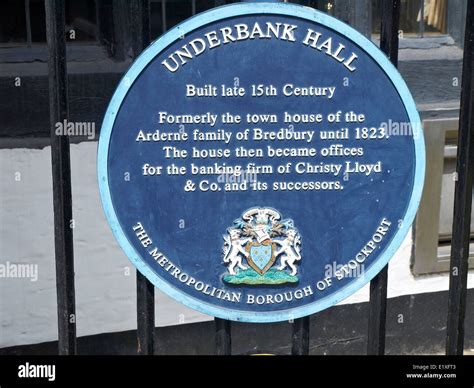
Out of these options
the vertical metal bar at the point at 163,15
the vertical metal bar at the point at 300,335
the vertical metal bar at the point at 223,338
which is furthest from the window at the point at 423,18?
the vertical metal bar at the point at 223,338

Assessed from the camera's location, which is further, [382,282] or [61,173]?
[382,282]

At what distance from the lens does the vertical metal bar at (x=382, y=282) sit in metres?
2.95

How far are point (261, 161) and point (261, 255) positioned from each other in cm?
40

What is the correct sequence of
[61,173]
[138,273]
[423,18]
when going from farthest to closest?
1. [423,18]
2. [138,273]
3. [61,173]

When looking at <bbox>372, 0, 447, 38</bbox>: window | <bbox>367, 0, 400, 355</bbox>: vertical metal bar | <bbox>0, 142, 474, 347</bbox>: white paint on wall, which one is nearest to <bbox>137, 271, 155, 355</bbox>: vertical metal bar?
<bbox>367, 0, 400, 355</bbox>: vertical metal bar

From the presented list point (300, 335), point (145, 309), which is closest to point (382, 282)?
point (300, 335)

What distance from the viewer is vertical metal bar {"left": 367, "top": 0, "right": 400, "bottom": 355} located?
116 inches

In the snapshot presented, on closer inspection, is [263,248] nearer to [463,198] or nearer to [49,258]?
[463,198]

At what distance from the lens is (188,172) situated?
2.98 m

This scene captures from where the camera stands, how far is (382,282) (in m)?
3.12

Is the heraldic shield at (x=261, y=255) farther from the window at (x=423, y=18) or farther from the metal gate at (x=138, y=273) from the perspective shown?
the window at (x=423, y=18)

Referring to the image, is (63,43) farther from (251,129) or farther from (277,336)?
(277,336)

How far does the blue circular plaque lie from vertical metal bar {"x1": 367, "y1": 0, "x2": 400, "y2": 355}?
0.09 m

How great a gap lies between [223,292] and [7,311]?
2060 mm
